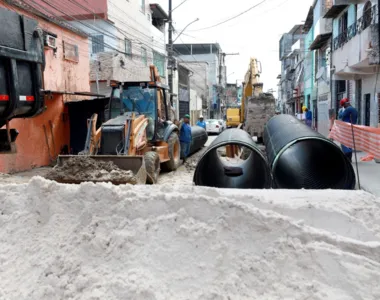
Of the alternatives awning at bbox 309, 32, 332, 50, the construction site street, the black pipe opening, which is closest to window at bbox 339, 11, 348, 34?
awning at bbox 309, 32, 332, 50

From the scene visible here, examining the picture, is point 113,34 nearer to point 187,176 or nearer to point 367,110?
point 187,176

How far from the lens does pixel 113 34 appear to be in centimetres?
2070

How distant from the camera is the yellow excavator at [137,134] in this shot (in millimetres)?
7953

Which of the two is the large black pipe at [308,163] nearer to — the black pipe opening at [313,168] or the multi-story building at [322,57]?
the black pipe opening at [313,168]

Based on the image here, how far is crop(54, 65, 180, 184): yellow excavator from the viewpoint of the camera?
7.95 m

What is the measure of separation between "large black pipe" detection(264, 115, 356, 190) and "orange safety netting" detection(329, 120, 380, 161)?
0.78 metres

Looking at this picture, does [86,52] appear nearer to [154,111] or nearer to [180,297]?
[154,111]

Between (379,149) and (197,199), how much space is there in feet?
17.6

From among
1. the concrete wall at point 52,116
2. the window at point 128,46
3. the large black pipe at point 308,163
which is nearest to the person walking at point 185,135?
the concrete wall at point 52,116

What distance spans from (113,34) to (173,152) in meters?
12.0

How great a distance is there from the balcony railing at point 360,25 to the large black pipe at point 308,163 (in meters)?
6.77

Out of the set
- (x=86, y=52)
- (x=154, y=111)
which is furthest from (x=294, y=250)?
(x=86, y=52)

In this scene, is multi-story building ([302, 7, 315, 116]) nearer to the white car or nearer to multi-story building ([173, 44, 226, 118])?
the white car

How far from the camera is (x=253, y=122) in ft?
55.9
